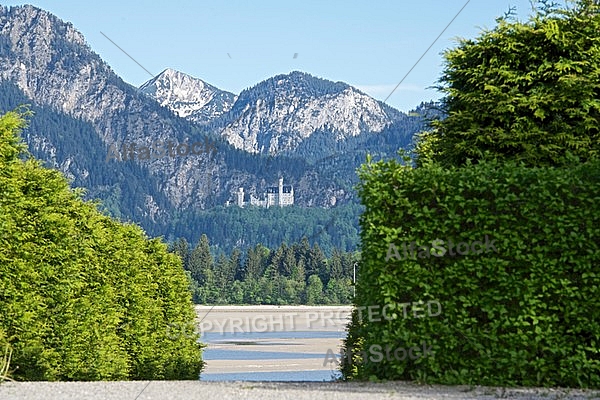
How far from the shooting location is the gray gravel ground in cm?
1093

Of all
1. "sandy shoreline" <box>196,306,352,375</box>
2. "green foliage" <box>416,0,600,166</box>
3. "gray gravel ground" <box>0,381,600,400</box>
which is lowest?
"sandy shoreline" <box>196,306,352,375</box>

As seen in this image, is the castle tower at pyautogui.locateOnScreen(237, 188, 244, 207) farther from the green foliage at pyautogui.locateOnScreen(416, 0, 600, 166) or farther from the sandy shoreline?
the green foliage at pyautogui.locateOnScreen(416, 0, 600, 166)

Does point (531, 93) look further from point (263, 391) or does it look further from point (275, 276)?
point (275, 276)

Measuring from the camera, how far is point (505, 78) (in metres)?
16.4

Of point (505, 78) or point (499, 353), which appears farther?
point (505, 78)

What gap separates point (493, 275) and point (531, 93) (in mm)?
5181

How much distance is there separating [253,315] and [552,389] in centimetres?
8498

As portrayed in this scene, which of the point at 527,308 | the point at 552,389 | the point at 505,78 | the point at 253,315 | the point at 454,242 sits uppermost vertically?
the point at 505,78

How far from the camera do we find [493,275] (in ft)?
39.8

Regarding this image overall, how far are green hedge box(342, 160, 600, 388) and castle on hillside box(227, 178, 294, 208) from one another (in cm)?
13271

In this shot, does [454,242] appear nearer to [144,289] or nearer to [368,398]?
[368,398]

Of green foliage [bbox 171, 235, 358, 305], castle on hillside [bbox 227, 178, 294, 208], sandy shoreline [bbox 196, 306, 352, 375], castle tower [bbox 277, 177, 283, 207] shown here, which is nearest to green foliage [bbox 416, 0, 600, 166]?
sandy shoreline [bbox 196, 306, 352, 375]

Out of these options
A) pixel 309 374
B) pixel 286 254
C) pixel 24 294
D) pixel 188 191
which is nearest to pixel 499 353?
pixel 24 294

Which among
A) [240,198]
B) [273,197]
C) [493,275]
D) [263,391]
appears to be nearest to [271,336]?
[493,275]
